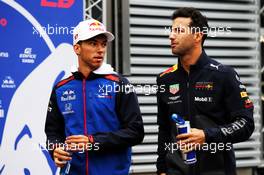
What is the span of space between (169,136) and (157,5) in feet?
11.2

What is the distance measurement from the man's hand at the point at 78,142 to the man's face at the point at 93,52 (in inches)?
22.6

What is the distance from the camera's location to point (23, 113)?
21.0 ft

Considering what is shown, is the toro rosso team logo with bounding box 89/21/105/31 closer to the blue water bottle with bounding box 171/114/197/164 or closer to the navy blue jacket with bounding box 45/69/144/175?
the navy blue jacket with bounding box 45/69/144/175

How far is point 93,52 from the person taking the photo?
4348 millimetres

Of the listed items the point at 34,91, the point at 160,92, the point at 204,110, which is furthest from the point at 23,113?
the point at 204,110

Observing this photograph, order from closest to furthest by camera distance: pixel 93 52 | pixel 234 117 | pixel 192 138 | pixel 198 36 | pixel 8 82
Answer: pixel 192 138 → pixel 234 117 → pixel 198 36 → pixel 93 52 → pixel 8 82

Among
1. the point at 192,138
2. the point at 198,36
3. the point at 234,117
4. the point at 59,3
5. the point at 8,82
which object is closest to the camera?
the point at 192,138

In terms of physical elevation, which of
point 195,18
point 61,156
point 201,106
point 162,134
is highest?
point 195,18

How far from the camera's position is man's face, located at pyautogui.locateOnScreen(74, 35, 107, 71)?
4.35 meters

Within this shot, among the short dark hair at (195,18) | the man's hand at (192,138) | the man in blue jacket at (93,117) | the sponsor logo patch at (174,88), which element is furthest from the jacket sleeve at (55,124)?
the short dark hair at (195,18)

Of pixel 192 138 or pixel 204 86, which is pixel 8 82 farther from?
pixel 192 138

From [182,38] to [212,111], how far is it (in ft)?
1.83

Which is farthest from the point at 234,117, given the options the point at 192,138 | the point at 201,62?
the point at 201,62

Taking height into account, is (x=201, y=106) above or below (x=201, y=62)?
below
